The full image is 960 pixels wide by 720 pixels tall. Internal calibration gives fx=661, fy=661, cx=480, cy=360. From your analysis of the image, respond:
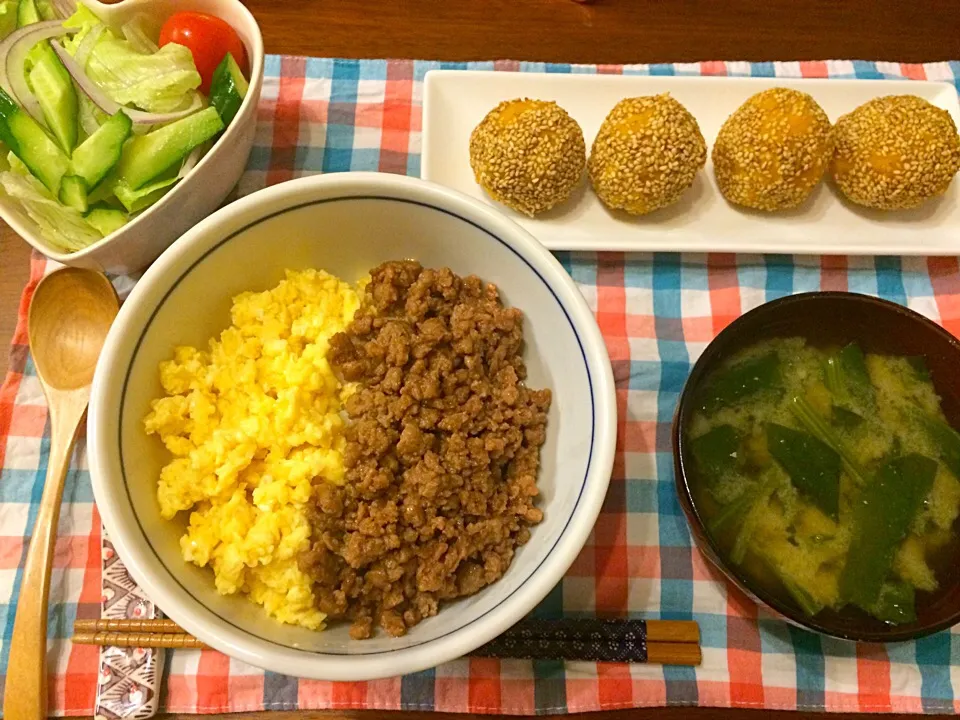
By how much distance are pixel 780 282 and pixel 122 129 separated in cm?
168

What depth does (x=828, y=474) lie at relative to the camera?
55.9 inches

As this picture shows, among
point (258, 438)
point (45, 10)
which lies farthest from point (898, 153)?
point (45, 10)

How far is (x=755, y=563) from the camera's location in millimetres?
1386

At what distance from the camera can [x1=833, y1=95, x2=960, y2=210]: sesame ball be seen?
172 centimetres

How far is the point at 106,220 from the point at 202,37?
50 cm

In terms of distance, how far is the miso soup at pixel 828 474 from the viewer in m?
1.38

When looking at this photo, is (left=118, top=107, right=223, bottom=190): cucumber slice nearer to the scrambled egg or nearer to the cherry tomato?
the cherry tomato

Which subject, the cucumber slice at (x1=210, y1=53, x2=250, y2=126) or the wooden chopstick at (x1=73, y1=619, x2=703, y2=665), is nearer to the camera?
the wooden chopstick at (x1=73, y1=619, x2=703, y2=665)

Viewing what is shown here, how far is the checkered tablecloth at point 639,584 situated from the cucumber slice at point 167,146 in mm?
289

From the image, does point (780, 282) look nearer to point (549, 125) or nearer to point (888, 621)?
point (549, 125)

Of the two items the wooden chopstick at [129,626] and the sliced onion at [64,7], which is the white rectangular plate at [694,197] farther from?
the wooden chopstick at [129,626]

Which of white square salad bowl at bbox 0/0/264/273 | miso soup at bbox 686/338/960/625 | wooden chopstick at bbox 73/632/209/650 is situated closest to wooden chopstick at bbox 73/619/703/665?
wooden chopstick at bbox 73/632/209/650

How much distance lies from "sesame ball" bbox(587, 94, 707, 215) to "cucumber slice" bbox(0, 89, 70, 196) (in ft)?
4.26

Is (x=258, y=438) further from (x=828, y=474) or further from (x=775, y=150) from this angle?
(x=775, y=150)
